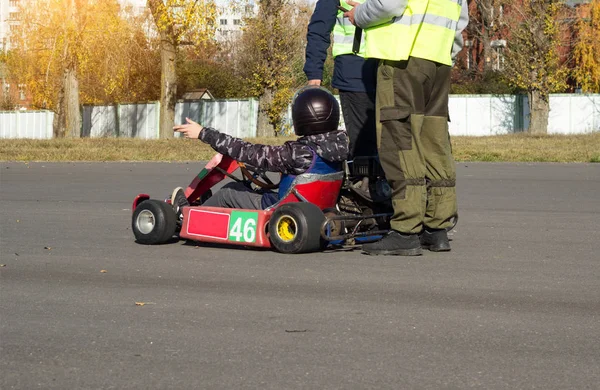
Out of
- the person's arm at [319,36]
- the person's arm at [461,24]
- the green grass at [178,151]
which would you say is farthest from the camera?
the green grass at [178,151]

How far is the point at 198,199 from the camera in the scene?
782cm

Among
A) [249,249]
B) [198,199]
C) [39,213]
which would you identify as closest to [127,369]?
[249,249]

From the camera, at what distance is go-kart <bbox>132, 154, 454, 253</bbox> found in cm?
682

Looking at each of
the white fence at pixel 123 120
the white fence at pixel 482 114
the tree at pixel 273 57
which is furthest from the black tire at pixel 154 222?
the white fence at pixel 123 120

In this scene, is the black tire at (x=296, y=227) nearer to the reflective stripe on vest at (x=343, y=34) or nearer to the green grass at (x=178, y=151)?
the reflective stripe on vest at (x=343, y=34)

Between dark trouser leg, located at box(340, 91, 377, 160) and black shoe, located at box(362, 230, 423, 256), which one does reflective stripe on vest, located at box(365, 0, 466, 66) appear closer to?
dark trouser leg, located at box(340, 91, 377, 160)

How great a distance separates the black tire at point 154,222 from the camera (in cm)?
737

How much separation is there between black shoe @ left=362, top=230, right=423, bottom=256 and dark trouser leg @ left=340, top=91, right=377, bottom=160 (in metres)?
1.01

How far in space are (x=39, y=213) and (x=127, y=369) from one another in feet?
20.3

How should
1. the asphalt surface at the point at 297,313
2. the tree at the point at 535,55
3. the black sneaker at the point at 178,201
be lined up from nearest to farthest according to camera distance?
1. the asphalt surface at the point at 297,313
2. the black sneaker at the point at 178,201
3. the tree at the point at 535,55

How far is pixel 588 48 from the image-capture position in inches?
1799

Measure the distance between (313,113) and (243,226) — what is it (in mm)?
876

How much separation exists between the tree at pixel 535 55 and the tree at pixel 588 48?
3.50 meters

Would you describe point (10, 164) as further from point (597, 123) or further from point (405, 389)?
point (597, 123)
